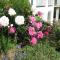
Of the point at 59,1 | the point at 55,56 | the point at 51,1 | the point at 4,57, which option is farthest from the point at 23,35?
the point at 59,1

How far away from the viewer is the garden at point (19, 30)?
1.97m

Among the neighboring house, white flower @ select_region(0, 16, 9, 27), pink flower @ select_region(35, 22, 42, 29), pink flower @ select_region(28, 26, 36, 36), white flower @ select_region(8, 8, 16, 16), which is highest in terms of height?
white flower @ select_region(8, 8, 16, 16)

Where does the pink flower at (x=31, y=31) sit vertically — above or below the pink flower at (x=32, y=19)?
below

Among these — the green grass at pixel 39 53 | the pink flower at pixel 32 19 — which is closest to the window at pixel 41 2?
the green grass at pixel 39 53

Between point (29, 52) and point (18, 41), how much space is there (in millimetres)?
278

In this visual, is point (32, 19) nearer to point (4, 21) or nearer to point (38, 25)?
point (38, 25)

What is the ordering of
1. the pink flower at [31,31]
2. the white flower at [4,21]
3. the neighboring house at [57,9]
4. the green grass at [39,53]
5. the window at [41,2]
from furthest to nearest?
the neighboring house at [57,9] < the window at [41,2] < the green grass at [39,53] < the pink flower at [31,31] < the white flower at [4,21]

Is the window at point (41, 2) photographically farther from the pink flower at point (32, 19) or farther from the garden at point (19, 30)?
the pink flower at point (32, 19)

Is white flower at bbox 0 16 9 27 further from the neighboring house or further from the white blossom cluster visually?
the neighboring house

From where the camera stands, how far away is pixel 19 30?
2.04 metres

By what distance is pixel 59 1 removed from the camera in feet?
23.1

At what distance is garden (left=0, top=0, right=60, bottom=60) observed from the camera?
197 cm

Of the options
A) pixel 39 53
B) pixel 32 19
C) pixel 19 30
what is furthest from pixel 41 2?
pixel 19 30

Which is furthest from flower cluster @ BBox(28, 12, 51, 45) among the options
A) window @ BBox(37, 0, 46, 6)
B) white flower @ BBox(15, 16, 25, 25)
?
window @ BBox(37, 0, 46, 6)
